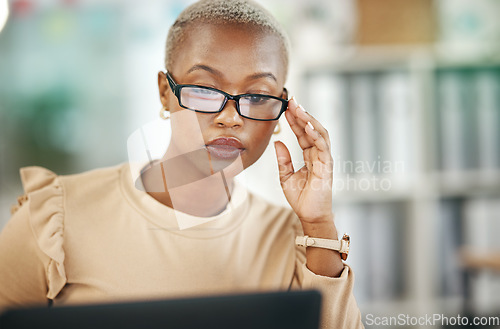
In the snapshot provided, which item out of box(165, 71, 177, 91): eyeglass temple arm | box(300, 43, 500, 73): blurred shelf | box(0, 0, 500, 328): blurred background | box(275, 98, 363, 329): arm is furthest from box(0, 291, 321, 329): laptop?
box(300, 43, 500, 73): blurred shelf

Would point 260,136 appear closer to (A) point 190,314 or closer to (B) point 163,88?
(B) point 163,88

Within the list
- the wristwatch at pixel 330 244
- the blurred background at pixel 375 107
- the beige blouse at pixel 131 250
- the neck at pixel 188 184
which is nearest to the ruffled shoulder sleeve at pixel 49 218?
the beige blouse at pixel 131 250

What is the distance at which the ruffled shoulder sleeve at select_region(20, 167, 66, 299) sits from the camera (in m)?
0.68

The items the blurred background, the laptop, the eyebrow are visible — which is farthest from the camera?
the blurred background

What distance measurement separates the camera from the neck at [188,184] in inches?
28.1

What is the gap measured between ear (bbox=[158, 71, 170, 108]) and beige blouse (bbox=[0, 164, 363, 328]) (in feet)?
0.43

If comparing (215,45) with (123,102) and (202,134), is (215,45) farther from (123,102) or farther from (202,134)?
(123,102)

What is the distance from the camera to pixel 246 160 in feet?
2.36

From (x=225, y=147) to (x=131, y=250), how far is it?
0.65 feet

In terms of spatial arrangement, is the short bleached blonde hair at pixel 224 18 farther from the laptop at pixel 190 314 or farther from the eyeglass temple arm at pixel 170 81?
the laptop at pixel 190 314

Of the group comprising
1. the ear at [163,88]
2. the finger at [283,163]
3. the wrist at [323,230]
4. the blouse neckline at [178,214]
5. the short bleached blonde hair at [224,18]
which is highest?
the short bleached blonde hair at [224,18]

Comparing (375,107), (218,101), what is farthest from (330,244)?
(375,107)

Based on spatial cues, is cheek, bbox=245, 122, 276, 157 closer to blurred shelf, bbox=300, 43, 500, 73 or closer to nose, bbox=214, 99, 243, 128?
nose, bbox=214, 99, 243, 128

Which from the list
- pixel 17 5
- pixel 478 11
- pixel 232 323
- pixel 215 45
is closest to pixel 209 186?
pixel 215 45
